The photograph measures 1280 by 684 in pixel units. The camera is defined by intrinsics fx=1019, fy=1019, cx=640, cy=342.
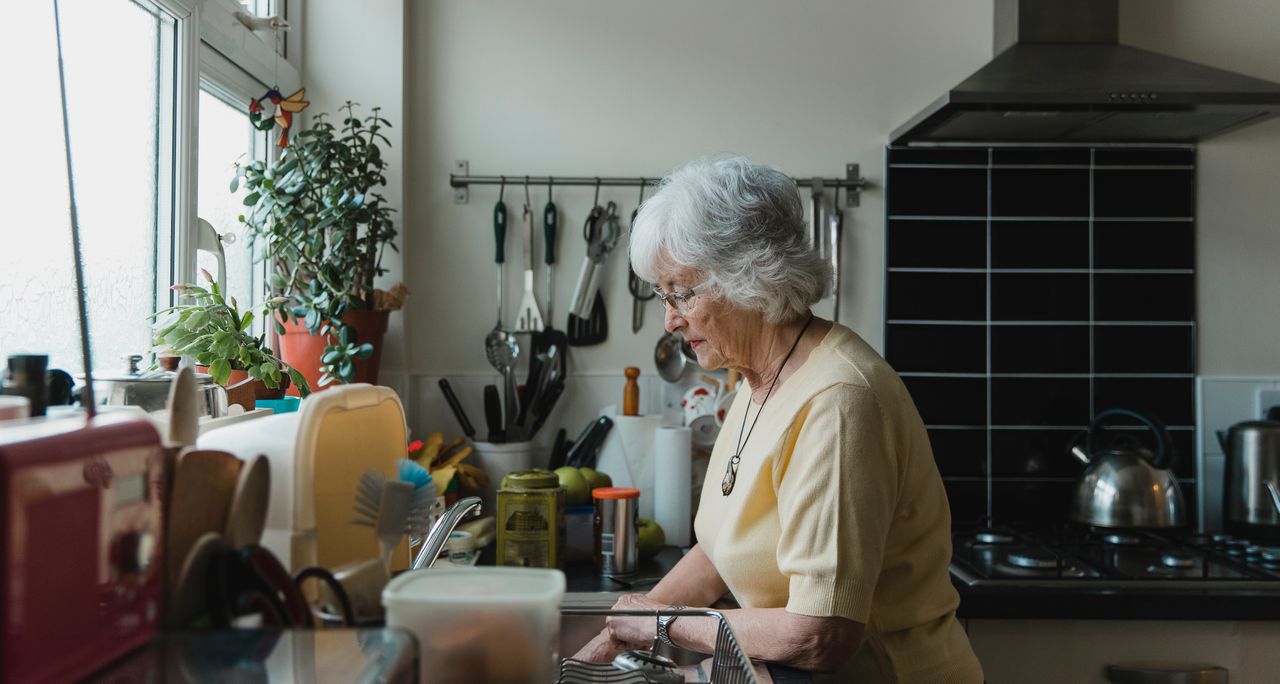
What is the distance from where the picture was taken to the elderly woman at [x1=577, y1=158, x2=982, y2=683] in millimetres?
1221

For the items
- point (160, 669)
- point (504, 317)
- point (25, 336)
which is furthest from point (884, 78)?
point (160, 669)

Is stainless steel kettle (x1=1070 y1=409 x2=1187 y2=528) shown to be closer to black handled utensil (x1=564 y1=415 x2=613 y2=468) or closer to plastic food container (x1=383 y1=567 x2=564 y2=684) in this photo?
black handled utensil (x1=564 y1=415 x2=613 y2=468)

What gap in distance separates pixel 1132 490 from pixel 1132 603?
1.24 feet

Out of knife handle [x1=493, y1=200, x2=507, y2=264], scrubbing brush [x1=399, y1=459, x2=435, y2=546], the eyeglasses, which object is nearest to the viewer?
scrubbing brush [x1=399, y1=459, x2=435, y2=546]

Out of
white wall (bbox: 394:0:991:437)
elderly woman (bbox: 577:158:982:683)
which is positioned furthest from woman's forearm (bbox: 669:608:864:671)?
white wall (bbox: 394:0:991:437)

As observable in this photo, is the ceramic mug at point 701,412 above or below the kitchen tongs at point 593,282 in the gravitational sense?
below

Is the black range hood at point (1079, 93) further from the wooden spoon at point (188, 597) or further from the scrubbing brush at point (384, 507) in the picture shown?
the wooden spoon at point (188, 597)

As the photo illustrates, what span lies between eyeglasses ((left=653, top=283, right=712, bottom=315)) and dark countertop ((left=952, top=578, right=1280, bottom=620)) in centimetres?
84

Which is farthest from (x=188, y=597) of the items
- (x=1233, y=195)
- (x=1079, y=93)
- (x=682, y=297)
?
(x=1233, y=195)

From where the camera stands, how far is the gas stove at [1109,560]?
75.3 inches

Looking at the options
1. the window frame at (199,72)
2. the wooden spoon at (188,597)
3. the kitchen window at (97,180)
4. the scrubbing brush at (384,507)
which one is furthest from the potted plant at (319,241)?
the wooden spoon at (188,597)

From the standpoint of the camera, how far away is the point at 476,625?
23.4 inches

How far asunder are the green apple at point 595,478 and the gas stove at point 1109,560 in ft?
2.42

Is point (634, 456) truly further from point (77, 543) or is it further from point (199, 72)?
point (77, 543)
